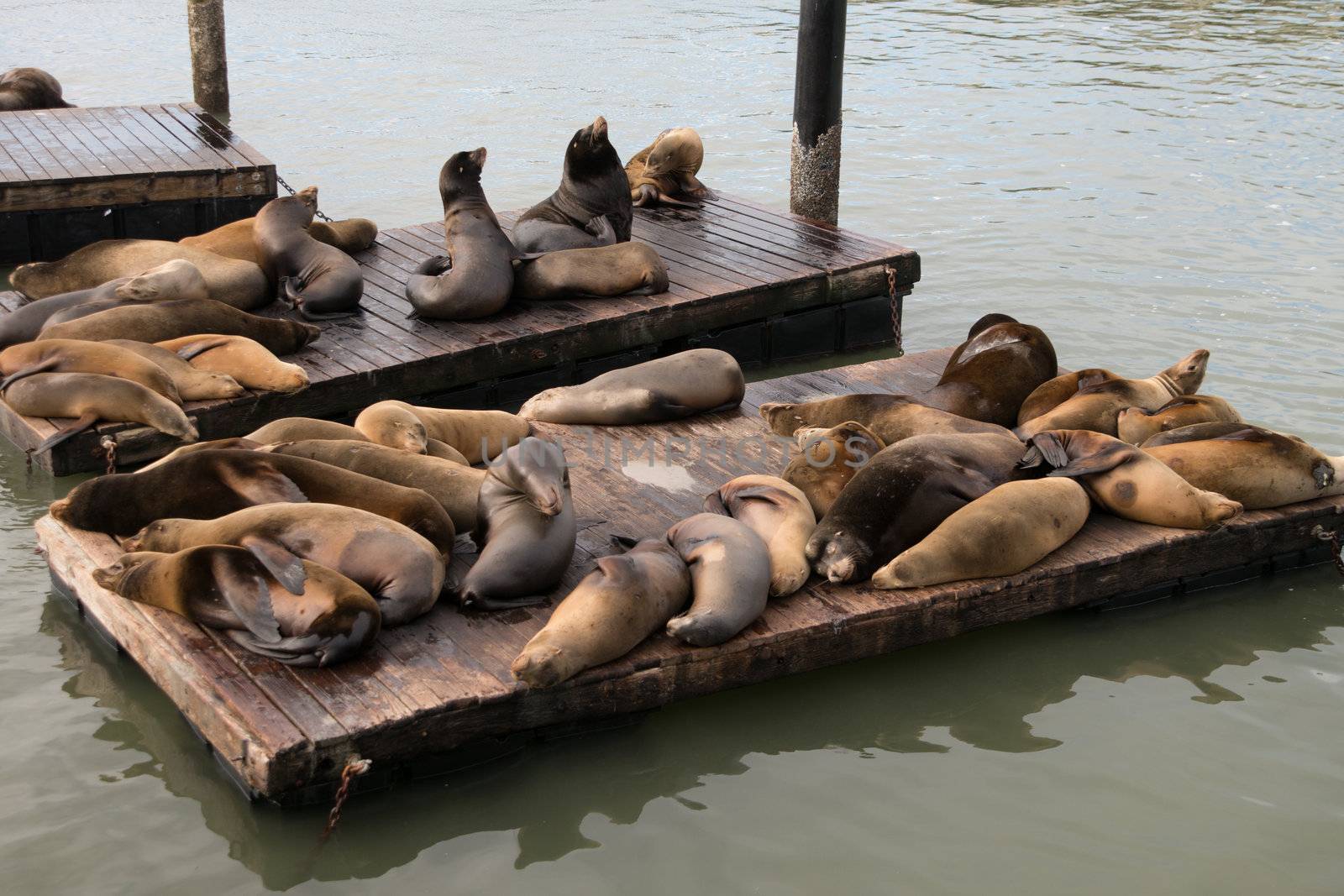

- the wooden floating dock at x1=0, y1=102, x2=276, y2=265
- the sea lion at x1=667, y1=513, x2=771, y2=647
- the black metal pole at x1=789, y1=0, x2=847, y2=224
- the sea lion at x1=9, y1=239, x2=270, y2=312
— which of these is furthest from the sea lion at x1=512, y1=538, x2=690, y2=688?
the wooden floating dock at x1=0, y1=102, x2=276, y2=265

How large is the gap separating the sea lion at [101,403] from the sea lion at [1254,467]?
13.6 feet

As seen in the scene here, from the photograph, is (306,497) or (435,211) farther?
(435,211)

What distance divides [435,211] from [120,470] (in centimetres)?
570

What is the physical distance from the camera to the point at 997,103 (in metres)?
14.8

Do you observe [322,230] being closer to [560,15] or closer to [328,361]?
[328,361]

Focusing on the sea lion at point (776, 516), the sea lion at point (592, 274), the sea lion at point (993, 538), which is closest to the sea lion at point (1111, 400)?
the sea lion at point (993, 538)

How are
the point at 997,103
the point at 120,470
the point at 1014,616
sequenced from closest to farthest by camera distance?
the point at 1014,616 → the point at 120,470 → the point at 997,103

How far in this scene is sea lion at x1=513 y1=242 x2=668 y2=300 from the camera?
7.46 metres

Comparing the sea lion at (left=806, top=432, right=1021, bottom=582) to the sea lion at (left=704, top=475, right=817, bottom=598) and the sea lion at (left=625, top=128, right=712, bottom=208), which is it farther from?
the sea lion at (left=625, top=128, right=712, bottom=208)

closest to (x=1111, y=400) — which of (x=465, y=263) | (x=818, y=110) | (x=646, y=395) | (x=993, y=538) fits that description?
(x=993, y=538)

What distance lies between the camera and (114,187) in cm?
919

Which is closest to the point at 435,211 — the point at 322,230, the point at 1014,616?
the point at 322,230

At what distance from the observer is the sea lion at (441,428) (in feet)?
17.3

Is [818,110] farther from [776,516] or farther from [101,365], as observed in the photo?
[101,365]
